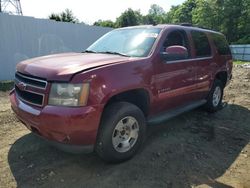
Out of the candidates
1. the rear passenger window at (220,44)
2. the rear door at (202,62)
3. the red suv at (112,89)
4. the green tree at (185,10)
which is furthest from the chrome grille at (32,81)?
the green tree at (185,10)

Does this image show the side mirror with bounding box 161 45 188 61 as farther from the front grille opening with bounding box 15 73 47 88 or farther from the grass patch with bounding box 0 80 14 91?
the grass patch with bounding box 0 80 14 91

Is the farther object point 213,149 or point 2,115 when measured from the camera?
point 2,115

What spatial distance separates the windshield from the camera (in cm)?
443

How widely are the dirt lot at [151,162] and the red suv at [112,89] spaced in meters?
0.32

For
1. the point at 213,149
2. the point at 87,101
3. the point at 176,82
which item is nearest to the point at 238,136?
the point at 213,149

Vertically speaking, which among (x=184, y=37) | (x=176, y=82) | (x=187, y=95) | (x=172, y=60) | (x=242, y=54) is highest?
(x=184, y=37)

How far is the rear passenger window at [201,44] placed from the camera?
557 centimetres

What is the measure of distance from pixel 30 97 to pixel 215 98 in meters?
4.50

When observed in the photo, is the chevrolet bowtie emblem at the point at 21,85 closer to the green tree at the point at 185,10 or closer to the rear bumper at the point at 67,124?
the rear bumper at the point at 67,124

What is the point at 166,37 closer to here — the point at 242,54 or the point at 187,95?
the point at 187,95

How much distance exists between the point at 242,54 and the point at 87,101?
2903cm

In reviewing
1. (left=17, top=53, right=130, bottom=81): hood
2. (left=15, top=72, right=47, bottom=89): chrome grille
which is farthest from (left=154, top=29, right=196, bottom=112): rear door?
(left=15, top=72, right=47, bottom=89): chrome grille

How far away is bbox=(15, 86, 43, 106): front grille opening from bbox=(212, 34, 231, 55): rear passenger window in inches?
173

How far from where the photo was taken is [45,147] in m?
4.37
